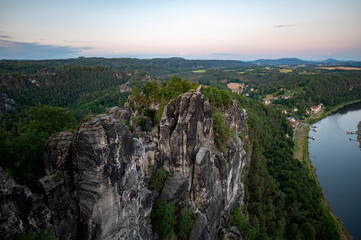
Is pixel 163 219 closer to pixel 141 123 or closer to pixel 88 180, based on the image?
pixel 88 180

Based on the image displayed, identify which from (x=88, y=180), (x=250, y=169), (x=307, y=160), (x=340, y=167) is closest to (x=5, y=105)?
(x=88, y=180)

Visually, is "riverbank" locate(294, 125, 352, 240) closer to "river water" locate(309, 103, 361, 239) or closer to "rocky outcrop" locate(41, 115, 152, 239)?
"river water" locate(309, 103, 361, 239)

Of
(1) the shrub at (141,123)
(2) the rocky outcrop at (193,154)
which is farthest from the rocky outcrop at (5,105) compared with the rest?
(2) the rocky outcrop at (193,154)

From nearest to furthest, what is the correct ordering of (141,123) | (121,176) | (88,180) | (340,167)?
(88,180)
(121,176)
(141,123)
(340,167)

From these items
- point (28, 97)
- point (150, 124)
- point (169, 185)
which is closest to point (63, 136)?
point (169, 185)

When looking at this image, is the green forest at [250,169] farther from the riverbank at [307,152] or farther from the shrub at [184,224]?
the riverbank at [307,152]

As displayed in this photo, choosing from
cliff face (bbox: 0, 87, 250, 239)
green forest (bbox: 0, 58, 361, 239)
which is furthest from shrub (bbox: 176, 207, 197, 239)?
cliff face (bbox: 0, 87, 250, 239)
